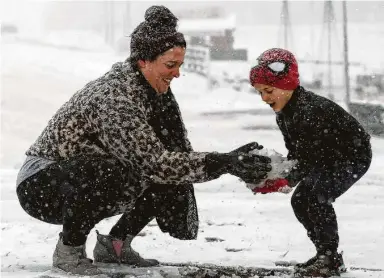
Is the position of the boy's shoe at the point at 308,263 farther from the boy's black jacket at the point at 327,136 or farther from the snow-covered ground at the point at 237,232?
the boy's black jacket at the point at 327,136

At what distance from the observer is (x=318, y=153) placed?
293cm

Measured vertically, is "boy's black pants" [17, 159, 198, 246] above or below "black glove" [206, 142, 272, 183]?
below

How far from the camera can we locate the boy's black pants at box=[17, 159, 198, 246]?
2.72 meters

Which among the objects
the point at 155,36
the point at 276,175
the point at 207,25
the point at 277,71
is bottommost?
the point at 207,25

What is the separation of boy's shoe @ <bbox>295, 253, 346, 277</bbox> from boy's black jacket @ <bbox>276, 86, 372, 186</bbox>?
0.43 metres

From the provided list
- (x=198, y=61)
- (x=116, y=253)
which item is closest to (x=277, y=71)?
(x=116, y=253)

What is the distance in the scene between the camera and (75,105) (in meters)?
2.79

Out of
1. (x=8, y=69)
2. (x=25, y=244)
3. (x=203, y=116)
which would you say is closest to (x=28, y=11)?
(x=8, y=69)

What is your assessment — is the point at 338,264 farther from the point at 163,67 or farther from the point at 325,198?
the point at 163,67

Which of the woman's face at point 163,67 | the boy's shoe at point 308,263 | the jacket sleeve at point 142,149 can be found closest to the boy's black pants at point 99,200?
the jacket sleeve at point 142,149

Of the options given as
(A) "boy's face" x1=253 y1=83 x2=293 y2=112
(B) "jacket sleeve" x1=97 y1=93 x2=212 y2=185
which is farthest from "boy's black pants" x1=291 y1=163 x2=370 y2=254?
(B) "jacket sleeve" x1=97 y1=93 x2=212 y2=185

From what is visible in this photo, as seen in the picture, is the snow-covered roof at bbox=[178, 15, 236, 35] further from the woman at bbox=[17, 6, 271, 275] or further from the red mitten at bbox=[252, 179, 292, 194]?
the red mitten at bbox=[252, 179, 292, 194]

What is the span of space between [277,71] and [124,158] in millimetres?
903

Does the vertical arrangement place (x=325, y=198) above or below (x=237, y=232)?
above
